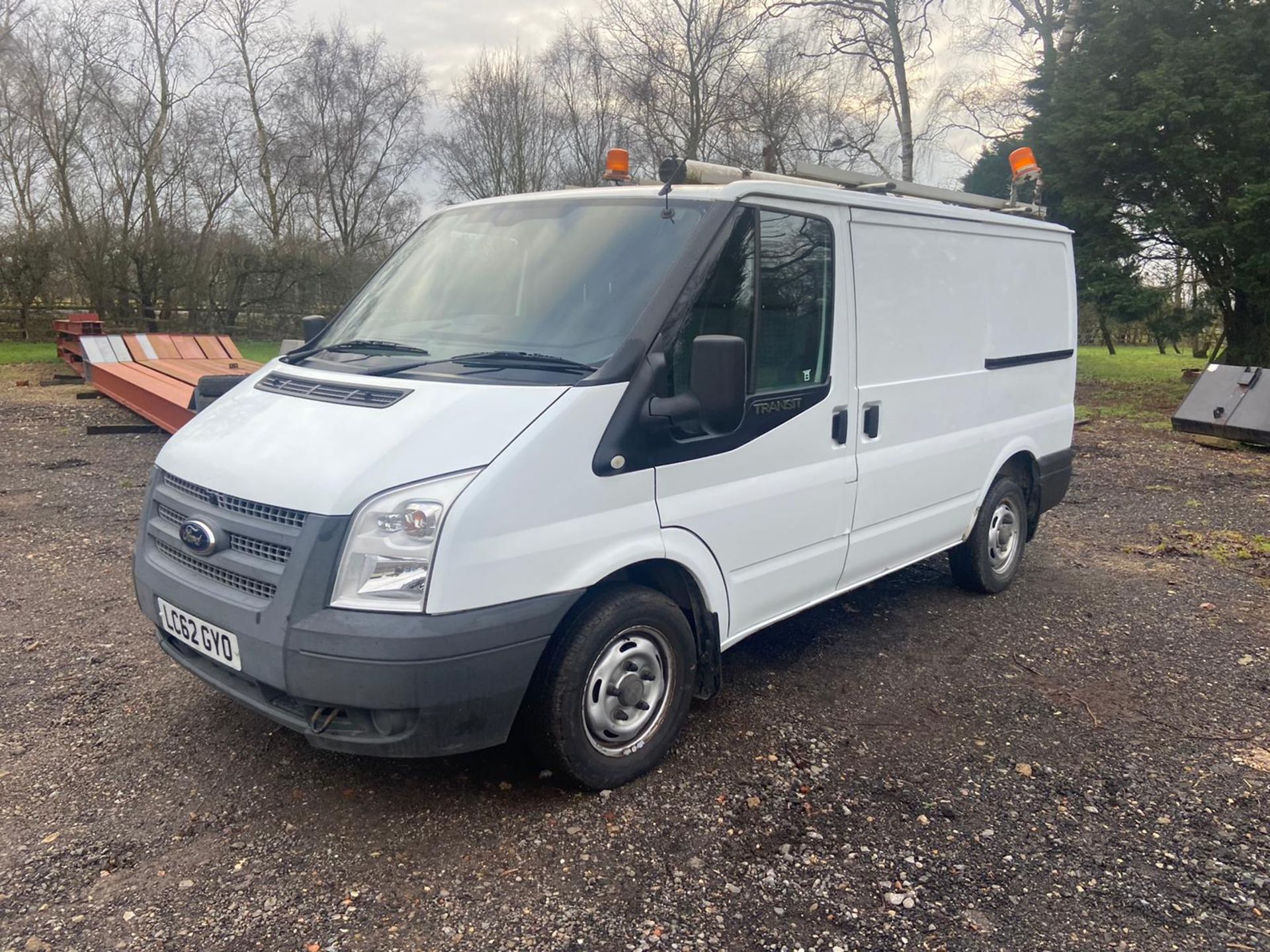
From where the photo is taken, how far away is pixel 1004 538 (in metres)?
5.94

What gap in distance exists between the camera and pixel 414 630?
110 inches

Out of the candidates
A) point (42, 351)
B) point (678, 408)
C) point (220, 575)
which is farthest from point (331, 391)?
point (42, 351)

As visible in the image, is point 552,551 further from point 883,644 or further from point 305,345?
point 883,644

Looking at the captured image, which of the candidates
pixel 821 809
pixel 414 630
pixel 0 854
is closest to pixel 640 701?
pixel 821 809

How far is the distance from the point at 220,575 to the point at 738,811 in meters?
2.00

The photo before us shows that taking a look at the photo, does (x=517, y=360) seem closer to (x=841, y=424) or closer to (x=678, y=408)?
(x=678, y=408)

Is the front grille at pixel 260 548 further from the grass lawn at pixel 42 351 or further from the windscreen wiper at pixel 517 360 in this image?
the grass lawn at pixel 42 351

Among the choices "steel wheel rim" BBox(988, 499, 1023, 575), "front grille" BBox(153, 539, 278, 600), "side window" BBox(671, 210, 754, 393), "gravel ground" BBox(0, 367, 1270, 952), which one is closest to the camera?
"gravel ground" BBox(0, 367, 1270, 952)

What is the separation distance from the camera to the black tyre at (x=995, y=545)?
5625 mm

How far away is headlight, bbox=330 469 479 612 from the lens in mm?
2840

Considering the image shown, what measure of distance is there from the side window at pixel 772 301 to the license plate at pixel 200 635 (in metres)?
1.77

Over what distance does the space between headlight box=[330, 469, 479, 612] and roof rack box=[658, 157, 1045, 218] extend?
169 centimetres

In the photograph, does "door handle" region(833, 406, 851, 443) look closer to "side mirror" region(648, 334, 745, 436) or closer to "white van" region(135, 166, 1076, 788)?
"white van" region(135, 166, 1076, 788)

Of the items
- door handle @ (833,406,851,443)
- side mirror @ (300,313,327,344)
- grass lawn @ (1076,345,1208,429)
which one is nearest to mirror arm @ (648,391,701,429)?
door handle @ (833,406,851,443)
